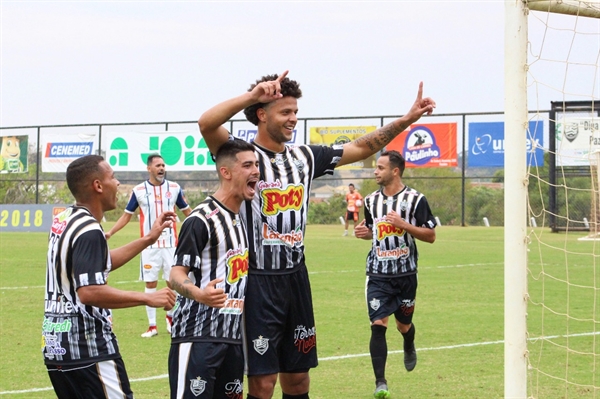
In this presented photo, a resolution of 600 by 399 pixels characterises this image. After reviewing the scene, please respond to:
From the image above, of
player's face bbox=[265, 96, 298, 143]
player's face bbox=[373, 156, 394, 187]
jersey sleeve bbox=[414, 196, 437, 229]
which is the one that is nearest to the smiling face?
player's face bbox=[265, 96, 298, 143]

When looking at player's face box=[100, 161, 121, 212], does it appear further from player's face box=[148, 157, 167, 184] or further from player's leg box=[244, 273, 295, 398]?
player's face box=[148, 157, 167, 184]

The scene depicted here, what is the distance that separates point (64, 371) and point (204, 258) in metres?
1.01

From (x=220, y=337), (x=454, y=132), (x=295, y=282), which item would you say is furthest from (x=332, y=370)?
(x=454, y=132)

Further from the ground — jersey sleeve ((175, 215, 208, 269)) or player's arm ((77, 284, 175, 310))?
jersey sleeve ((175, 215, 208, 269))

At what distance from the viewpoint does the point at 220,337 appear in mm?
5066

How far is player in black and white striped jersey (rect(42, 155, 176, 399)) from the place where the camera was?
4.79 m

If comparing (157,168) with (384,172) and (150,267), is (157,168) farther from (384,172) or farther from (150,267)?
(384,172)

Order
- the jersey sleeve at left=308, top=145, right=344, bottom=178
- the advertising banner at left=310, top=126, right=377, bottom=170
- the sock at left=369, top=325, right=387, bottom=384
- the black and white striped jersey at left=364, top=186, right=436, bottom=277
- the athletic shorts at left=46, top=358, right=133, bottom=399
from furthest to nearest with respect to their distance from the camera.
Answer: the advertising banner at left=310, top=126, right=377, bottom=170
the black and white striped jersey at left=364, top=186, right=436, bottom=277
the sock at left=369, top=325, right=387, bottom=384
the jersey sleeve at left=308, top=145, right=344, bottom=178
the athletic shorts at left=46, top=358, right=133, bottom=399

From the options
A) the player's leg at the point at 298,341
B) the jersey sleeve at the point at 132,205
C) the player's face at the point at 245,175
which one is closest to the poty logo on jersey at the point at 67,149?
the jersey sleeve at the point at 132,205

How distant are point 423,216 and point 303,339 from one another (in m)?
3.56

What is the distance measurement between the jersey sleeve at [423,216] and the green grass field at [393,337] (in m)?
1.15

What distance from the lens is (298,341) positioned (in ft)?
18.9

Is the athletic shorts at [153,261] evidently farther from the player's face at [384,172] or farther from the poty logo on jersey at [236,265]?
the poty logo on jersey at [236,265]

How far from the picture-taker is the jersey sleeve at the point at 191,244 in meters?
5.07
